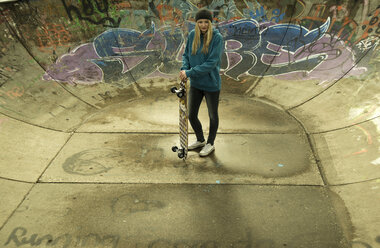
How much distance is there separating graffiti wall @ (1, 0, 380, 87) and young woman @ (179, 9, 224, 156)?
335 centimetres

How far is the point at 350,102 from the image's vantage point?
5602mm

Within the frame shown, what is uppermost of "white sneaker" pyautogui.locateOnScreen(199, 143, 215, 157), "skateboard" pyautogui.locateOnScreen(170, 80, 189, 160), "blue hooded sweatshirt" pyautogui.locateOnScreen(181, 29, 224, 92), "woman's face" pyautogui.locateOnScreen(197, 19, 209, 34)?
"woman's face" pyautogui.locateOnScreen(197, 19, 209, 34)

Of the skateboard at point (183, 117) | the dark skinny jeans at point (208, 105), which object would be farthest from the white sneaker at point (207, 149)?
the skateboard at point (183, 117)

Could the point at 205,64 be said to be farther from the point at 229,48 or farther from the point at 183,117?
the point at 229,48

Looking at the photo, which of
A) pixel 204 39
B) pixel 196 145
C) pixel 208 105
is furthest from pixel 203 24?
pixel 196 145

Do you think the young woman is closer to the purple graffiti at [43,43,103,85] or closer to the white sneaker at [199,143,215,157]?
the white sneaker at [199,143,215,157]

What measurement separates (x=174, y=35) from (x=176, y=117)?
9.53 ft

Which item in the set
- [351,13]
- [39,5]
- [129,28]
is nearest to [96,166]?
[129,28]

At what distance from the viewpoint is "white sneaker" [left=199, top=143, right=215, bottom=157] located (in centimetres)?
461

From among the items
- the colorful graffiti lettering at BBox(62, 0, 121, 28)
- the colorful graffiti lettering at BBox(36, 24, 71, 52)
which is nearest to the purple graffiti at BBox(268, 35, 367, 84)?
the colorful graffiti lettering at BBox(62, 0, 121, 28)

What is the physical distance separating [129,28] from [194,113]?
14.0 ft

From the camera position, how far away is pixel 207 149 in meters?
4.66

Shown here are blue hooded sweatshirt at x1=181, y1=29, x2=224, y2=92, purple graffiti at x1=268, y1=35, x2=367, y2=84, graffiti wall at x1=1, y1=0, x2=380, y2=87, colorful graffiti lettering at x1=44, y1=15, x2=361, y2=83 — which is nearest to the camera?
blue hooded sweatshirt at x1=181, y1=29, x2=224, y2=92

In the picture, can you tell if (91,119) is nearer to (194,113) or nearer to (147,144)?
(147,144)
